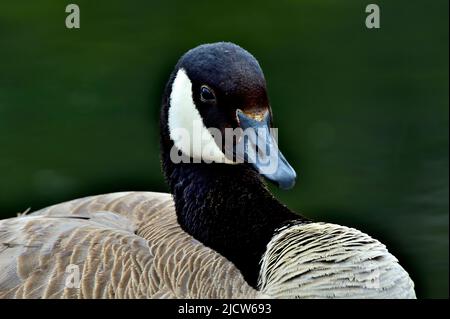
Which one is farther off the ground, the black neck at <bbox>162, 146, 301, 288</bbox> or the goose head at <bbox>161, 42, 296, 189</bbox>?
the goose head at <bbox>161, 42, 296, 189</bbox>

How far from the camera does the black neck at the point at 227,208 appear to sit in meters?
4.97

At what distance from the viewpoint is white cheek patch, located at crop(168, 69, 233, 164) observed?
16.5ft

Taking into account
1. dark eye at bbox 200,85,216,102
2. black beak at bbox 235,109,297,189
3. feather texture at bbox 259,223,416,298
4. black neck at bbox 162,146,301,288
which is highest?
dark eye at bbox 200,85,216,102

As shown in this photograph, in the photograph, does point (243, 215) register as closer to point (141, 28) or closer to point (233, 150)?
point (233, 150)

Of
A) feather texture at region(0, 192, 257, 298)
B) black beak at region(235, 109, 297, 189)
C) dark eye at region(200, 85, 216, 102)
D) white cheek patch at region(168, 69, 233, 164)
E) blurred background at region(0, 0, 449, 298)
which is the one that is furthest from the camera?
blurred background at region(0, 0, 449, 298)

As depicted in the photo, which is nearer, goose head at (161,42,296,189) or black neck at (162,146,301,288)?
goose head at (161,42,296,189)

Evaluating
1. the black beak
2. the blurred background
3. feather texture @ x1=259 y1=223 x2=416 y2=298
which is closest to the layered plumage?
feather texture @ x1=259 y1=223 x2=416 y2=298

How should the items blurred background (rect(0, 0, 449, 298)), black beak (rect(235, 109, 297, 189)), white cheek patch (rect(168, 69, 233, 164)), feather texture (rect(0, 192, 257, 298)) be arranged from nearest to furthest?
black beak (rect(235, 109, 297, 189)) < feather texture (rect(0, 192, 257, 298)) < white cheek patch (rect(168, 69, 233, 164)) < blurred background (rect(0, 0, 449, 298))

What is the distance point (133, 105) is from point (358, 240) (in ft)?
16.2

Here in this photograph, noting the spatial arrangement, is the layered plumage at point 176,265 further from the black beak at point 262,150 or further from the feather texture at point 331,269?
the black beak at point 262,150

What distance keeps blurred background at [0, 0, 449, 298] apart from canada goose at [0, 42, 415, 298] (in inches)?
103

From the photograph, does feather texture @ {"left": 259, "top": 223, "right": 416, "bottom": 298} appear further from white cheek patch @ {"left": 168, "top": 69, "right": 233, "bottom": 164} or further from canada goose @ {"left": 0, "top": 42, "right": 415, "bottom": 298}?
white cheek patch @ {"left": 168, "top": 69, "right": 233, "bottom": 164}

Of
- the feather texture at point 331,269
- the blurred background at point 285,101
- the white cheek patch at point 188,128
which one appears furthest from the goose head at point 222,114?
the blurred background at point 285,101

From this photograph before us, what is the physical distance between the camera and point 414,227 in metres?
8.00
